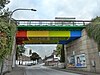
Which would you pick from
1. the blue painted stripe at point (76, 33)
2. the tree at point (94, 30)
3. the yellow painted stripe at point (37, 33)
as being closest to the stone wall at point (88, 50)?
the blue painted stripe at point (76, 33)

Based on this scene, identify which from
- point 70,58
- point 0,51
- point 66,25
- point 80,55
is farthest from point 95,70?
point 0,51

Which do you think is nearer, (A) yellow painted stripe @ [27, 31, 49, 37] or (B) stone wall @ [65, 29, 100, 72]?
(B) stone wall @ [65, 29, 100, 72]

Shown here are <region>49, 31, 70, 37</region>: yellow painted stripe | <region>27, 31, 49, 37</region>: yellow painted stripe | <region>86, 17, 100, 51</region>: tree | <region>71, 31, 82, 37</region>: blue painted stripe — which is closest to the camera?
<region>86, 17, 100, 51</region>: tree

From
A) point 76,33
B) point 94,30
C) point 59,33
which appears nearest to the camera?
point 94,30

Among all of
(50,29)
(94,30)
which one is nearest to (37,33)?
(50,29)

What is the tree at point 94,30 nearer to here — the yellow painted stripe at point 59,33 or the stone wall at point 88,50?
the stone wall at point 88,50

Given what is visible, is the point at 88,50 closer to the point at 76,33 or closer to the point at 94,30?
the point at 94,30

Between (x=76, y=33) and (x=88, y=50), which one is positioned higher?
(x=76, y=33)

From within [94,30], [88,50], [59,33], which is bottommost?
[88,50]

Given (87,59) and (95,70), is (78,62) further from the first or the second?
(95,70)

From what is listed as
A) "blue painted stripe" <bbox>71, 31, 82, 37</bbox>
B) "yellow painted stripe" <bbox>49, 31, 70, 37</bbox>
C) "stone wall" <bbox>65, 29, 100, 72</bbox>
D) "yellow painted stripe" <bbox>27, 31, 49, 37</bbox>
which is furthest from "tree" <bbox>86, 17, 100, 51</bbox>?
"yellow painted stripe" <bbox>27, 31, 49, 37</bbox>

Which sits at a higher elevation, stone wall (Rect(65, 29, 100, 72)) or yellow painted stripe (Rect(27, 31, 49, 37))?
yellow painted stripe (Rect(27, 31, 49, 37))

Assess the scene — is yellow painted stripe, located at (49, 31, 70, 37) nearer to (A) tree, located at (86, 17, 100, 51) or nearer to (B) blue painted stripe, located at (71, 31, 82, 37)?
(B) blue painted stripe, located at (71, 31, 82, 37)

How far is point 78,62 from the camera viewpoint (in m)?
42.9
